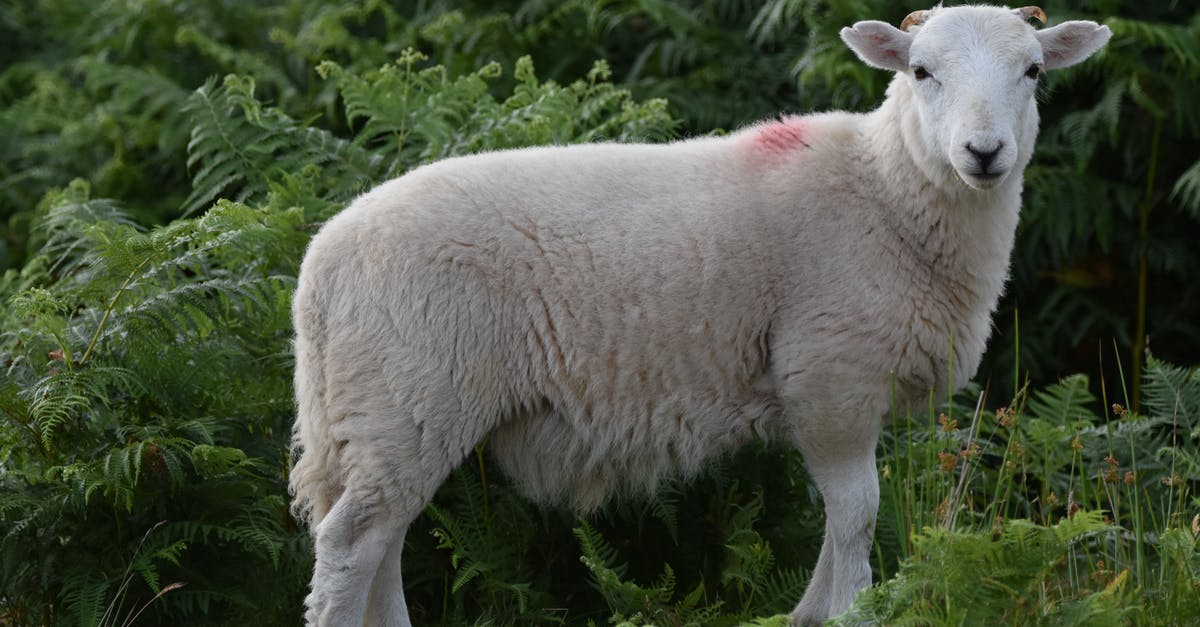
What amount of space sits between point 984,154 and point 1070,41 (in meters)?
0.77

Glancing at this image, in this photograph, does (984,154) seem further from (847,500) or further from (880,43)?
(847,500)

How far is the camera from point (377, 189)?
454cm

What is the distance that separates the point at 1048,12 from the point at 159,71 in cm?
513

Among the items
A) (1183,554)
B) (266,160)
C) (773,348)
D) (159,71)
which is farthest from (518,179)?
(159,71)

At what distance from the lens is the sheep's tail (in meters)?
4.35

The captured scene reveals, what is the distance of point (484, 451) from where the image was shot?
16.2ft

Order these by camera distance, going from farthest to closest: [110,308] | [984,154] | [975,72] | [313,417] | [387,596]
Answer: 1. [110,308]
2. [387,596]
3. [313,417]
4. [975,72]
5. [984,154]

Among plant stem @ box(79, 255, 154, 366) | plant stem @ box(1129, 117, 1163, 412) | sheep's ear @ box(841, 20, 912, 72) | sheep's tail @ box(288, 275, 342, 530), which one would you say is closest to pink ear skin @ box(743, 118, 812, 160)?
sheep's ear @ box(841, 20, 912, 72)

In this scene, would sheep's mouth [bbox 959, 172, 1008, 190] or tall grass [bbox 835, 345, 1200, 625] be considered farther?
sheep's mouth [bbox 959, 172, 1008, 190]

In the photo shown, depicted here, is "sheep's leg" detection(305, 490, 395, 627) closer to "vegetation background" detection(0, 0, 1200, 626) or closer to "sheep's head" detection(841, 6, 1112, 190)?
"vegetation background" detection(0, 0, 1200, 626)

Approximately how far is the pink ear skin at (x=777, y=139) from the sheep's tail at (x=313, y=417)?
5.17 ft

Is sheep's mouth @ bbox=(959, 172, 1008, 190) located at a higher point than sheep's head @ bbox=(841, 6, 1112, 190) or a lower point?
lower

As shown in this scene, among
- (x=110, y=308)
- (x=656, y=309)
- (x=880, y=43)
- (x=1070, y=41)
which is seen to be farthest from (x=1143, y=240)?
(x=110, y=308)

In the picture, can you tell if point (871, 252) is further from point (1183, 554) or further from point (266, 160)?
point (266, 160)
